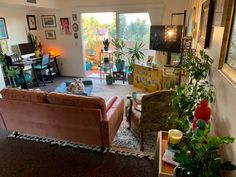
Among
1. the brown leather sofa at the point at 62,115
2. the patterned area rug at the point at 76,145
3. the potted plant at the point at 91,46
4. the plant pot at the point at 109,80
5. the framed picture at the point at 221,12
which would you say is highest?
the framed picture at the point at 221,12

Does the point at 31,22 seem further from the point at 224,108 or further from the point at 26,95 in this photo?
the point at 224,108

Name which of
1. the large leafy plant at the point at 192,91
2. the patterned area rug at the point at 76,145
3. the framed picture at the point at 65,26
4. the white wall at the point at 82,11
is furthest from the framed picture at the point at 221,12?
the framed picture at the point at 65,26

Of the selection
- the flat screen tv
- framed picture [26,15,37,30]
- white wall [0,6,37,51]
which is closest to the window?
the flat screen tv

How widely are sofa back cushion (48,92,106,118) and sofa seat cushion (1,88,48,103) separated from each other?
0.39 feet

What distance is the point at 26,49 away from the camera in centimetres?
534

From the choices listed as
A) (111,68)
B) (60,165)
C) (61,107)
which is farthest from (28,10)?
(60,165)

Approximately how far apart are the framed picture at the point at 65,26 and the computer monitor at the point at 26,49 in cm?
110

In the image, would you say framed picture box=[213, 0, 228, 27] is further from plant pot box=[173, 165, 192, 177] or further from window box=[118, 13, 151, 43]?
window box=[118, 13, 151, 43]

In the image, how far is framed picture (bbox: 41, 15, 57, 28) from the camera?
5.77m

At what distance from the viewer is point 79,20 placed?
18.1ft

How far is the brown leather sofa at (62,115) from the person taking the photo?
221cm

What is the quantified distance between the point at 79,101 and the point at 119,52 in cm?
330

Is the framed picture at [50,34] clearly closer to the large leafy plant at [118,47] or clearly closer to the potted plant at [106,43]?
the potted plant at [106,43]

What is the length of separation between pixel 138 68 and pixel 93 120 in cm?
275
